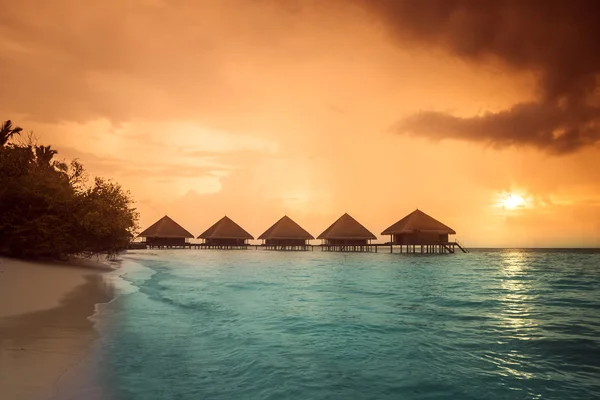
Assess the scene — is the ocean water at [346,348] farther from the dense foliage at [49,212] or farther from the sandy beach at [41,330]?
the dense foliage at [49,212]

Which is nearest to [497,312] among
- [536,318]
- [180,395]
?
[536,318]

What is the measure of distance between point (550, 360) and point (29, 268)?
2063cm

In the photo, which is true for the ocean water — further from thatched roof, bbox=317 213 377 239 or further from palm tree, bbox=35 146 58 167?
thatched roof, bbox=317 213 377 239

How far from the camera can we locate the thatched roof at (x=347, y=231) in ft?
230

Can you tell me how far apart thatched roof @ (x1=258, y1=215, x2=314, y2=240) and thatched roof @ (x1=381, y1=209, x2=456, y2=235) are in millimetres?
18901

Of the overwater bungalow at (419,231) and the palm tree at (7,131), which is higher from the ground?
the palm tree at (7,131)

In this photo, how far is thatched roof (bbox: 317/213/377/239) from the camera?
70062mm

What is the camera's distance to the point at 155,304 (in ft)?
46.8

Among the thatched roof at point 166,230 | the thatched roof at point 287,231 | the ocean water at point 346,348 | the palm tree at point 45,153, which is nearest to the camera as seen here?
the ocean water at point 346,348

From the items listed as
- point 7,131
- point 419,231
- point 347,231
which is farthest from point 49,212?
point 347,231

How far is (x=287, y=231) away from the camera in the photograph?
76625mm

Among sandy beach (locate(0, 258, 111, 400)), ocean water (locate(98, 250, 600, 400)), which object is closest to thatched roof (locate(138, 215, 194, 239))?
sandy beach (locate(0, 258, 111, 400))

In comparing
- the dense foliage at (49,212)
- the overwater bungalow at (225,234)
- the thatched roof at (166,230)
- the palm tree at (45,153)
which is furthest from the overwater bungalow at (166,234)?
the dense foliage at (49,212)

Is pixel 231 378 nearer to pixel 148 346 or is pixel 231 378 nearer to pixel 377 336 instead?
pixel 148 346
